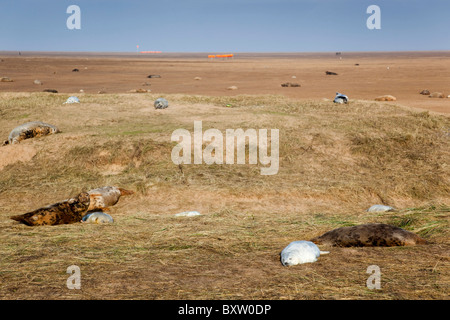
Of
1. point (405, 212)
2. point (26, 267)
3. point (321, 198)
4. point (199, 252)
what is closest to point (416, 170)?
point (321, 198)

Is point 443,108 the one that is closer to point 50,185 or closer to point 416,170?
point 416,170

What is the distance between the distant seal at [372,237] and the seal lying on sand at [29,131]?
9.06 meters

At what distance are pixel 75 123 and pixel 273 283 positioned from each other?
10.7 m

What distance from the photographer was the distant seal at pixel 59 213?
7395 mm

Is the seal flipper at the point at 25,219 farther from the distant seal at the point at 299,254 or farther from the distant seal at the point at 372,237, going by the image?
the distant seal at the point at 372,237

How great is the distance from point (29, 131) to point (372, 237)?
9.79m

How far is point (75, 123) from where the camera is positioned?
13.5 meters
